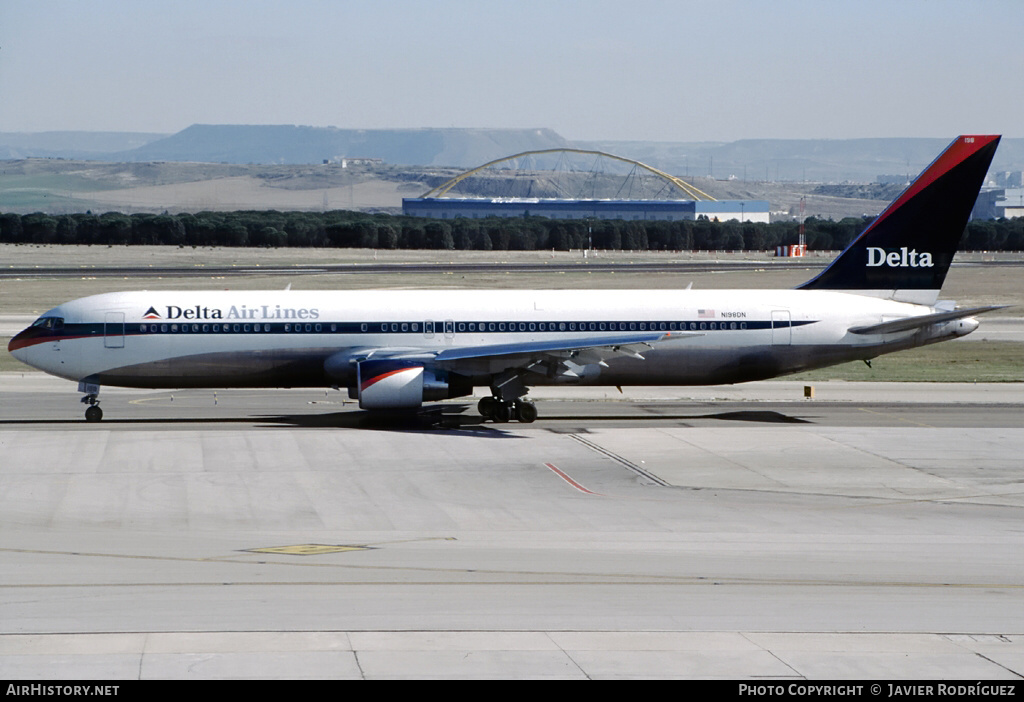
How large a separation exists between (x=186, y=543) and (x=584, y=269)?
97925 millimetres

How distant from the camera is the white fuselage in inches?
1515

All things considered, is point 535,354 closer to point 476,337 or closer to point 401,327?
point 476,337

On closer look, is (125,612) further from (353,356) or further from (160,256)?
(160,256)

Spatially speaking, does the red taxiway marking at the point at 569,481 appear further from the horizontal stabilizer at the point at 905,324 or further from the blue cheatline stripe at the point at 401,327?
the horizontal stabilizer at the point at 905,324

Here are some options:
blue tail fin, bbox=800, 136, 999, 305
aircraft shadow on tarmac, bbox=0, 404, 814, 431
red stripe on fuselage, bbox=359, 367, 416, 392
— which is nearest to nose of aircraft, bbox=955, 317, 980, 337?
blue tail fin, bbox=800, 136, 999, 305

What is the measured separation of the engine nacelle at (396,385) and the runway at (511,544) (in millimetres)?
965

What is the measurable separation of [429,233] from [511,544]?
13588 cm

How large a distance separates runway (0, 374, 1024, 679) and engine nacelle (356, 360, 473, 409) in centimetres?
97

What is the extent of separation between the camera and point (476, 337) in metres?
39.4

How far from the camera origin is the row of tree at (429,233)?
150 metres

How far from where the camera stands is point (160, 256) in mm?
128750

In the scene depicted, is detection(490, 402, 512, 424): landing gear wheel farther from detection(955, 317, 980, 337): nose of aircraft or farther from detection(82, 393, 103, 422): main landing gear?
detection(955, 317, 980, 337): nose of aircraft

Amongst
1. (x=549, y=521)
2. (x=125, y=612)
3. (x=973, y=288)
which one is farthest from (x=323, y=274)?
(x=125, y=612)

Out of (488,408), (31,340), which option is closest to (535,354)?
(488,408)
